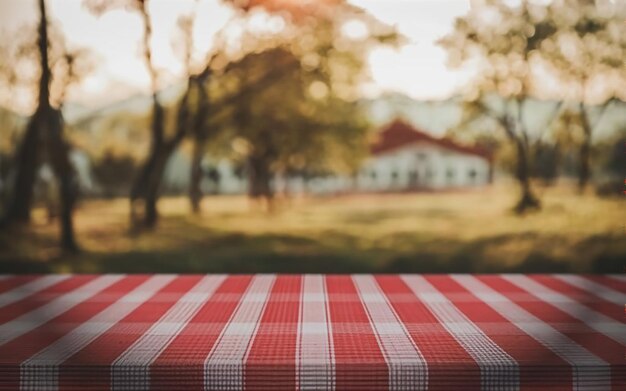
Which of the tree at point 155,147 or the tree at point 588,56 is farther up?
the tree at point 588,56

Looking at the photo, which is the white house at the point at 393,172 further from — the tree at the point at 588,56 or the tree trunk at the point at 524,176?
the tree at the point at 588,56

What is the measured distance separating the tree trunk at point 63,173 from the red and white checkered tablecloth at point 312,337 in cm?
54

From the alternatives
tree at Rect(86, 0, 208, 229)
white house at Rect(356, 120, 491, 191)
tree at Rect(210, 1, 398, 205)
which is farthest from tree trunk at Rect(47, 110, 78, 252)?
white house at Rect(356, 120, 491, 191)

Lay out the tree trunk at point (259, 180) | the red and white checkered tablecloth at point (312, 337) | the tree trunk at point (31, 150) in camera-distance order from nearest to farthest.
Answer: the red and white checkered tablecloth at point (312, 337) < the tree trunk at point (31, 150) < the tree trunk at point (259, 180)

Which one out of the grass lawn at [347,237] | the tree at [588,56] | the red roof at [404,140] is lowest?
the grass lawn at [347,237]

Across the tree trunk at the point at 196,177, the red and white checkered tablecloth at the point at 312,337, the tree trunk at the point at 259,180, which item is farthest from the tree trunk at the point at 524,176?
the tree trunk at the point at 196,177

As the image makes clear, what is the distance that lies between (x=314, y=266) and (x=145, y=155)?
0.93 m

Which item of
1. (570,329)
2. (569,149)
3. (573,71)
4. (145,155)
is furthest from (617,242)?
(145,155)

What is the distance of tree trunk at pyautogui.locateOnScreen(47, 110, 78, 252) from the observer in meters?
2.47

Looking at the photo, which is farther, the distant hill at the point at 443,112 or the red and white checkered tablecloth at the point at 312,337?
the distant hill at the point at 443,112

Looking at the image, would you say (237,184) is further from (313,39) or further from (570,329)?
(570,329)

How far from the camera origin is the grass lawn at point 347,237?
251cm

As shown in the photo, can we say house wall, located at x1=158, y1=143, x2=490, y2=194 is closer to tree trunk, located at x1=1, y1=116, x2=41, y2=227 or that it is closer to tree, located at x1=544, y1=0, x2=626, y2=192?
tree, located at x1=544, y1=0, x2=626, y2=192

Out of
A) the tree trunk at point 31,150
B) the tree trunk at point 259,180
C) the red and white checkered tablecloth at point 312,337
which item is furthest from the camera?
the tree trunk at point 259,180
